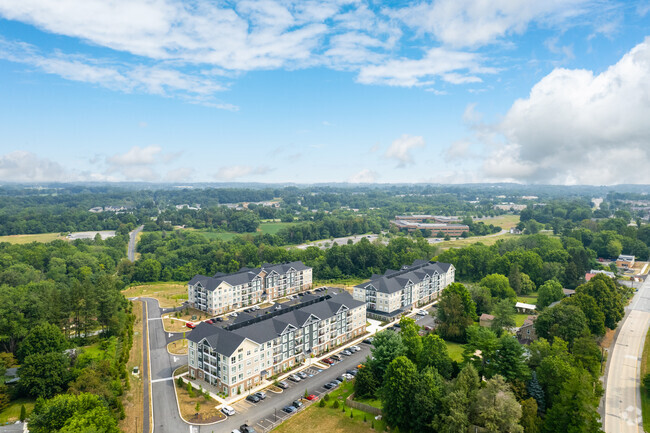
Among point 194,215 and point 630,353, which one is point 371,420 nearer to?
point 630,353

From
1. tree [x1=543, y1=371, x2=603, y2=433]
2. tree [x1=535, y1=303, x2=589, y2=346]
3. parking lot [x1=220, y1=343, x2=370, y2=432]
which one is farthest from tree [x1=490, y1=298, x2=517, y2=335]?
parking lot [x1=220, y1=343, x2=370, y2=432]

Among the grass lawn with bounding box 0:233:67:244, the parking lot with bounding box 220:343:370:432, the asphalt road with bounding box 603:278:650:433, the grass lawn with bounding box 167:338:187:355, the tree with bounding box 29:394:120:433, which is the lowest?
the grass lawn with bounding box 167:338:187:355

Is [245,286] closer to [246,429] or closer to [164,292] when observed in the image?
[164,292]

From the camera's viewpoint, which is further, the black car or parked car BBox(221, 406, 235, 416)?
parked car BBox(221, 406, 235, 416)

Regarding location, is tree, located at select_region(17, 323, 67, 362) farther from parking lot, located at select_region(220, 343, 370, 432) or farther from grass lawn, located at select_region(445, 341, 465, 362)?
grass lawn, located at select_region(445, 341, 465, 362)

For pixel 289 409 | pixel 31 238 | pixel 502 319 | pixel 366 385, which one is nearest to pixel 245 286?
pixel 289 409

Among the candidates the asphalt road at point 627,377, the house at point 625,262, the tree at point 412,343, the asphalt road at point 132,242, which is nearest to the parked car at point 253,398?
the tree at point 412,343
